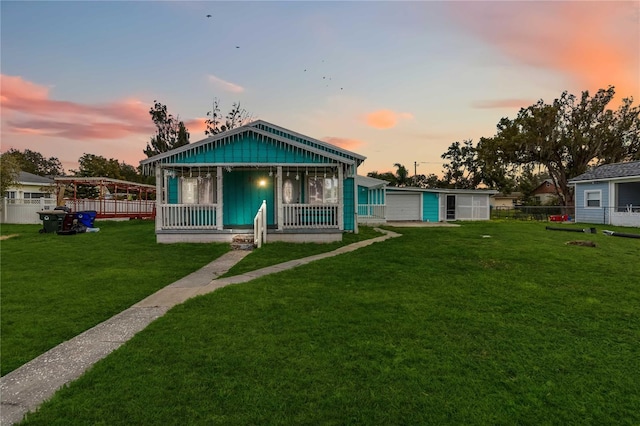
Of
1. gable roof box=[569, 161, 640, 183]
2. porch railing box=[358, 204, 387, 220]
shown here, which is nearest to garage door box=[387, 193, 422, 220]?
porch railing box=[358, 204, 387, 220]

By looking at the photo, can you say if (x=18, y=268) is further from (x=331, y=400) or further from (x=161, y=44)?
(x=161, y=44)

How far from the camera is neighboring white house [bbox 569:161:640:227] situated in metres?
21.7

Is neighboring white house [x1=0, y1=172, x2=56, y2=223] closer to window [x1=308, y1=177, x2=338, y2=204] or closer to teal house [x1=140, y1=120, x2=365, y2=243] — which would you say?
teal house [x1=140, y1=120, x2=365, y2=243]

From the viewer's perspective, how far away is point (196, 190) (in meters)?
15.1

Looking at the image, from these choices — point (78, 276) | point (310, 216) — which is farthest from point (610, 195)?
point (78, 276)

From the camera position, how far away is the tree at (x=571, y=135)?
3503 cm

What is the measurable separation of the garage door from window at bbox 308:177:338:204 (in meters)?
14.2

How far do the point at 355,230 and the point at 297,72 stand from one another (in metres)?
9.77

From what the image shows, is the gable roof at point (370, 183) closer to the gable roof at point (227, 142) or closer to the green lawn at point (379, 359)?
the gable roof at point (227, 142)

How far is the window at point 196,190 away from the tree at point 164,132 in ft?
109

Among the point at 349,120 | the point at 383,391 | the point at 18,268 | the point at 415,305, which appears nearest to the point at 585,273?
the point at 415,305

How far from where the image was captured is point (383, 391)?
3111 millimetres

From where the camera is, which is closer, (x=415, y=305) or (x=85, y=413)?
(x=85, y=413)

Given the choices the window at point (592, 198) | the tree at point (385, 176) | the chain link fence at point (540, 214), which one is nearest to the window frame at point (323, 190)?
the window at point (592, 198)
